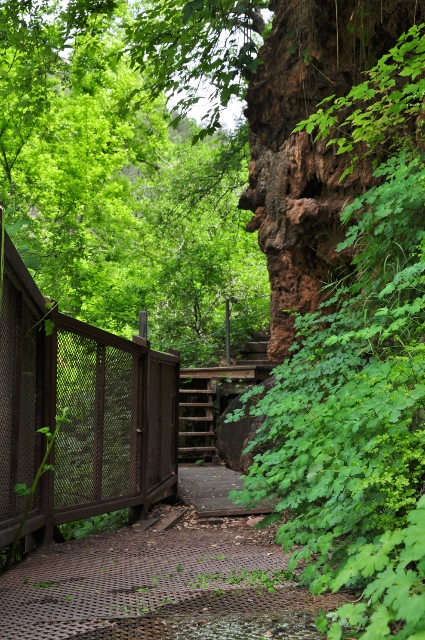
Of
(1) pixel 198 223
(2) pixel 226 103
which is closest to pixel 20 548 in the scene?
(2) pixel 226 103

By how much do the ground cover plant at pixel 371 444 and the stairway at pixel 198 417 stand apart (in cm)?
819

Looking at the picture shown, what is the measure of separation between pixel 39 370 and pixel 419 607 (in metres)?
3.06

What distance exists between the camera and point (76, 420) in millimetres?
4547

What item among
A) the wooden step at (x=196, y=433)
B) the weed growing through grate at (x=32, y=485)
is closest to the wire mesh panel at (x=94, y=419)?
the weed growing through grate at (x=32, y=485)

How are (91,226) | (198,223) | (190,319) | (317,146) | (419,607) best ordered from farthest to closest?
(91,226), (198,223), (190,319), (317,146), (419,607)

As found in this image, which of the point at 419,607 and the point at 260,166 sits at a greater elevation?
the point at 260,166

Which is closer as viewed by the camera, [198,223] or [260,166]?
[260,166]

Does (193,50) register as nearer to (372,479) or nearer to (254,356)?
(372,479)

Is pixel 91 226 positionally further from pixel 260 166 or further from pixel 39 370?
pixel 39 370

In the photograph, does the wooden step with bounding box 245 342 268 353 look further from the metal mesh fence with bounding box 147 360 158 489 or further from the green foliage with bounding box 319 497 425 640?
the green foliage with bounding box 319 497 425 640

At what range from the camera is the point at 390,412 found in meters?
2.76

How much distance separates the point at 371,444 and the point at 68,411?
2.30 meters

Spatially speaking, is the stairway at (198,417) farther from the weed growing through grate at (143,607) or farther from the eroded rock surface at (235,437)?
the weed growing through grate at (143,607)

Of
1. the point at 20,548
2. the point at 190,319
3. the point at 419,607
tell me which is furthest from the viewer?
the point at 190,319
